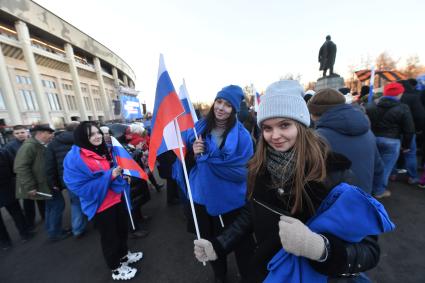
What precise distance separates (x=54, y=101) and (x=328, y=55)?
37.9 m

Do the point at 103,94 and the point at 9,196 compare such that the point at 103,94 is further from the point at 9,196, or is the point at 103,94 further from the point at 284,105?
the point at 284,105

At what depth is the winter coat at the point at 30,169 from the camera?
3.69 metres

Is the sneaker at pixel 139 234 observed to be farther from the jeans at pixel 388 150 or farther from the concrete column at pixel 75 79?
the concrete column at pixel 75 79

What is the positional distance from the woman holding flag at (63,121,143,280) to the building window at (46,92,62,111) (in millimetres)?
37338

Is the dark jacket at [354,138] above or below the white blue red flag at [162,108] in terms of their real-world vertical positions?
below

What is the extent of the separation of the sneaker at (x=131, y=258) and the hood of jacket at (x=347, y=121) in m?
3.19

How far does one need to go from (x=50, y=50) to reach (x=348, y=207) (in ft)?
139

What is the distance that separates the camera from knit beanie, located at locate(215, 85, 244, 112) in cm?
230

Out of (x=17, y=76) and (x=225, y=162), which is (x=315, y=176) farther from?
(x=17, y=76)

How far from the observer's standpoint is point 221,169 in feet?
6.94

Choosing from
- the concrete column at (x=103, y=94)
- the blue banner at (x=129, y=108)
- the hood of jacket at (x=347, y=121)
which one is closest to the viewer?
the hood of jacket at (x=347, y=121)

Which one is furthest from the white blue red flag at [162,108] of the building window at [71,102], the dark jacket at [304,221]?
the building window at [71,102]

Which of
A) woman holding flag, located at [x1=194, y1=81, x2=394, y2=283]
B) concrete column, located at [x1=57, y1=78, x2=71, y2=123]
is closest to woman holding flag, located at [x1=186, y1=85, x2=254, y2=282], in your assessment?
woman holding flag, located at [x1=194, y1=81, x2=394, y2=283]

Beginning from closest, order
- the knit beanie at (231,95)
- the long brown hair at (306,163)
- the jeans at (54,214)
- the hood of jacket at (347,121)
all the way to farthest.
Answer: the long brown hair at (306,163), the hood of jacket at (347,121), the knit beanie at (231,95), the jeans at (54,214)
